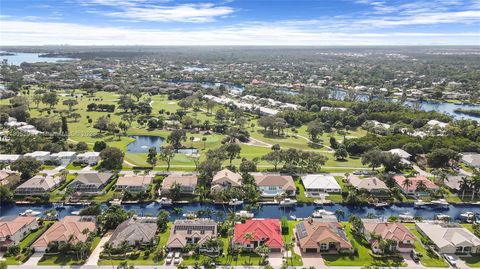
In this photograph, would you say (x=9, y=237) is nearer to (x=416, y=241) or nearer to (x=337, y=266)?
(x=337, y=266)

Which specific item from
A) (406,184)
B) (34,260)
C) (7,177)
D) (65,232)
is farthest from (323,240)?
(7,177)

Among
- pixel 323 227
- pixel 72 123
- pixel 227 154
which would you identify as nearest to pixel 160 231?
pixel 323 227

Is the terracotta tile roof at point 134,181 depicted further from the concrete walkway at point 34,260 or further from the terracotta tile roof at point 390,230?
the terracotta tile roof at point 390,230

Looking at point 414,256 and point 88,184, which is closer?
point 414,256

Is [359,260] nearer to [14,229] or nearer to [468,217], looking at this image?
[468,217]

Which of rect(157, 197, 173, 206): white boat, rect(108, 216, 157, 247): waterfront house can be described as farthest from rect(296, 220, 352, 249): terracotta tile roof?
rect(157, 197, 173, 206): white boat
